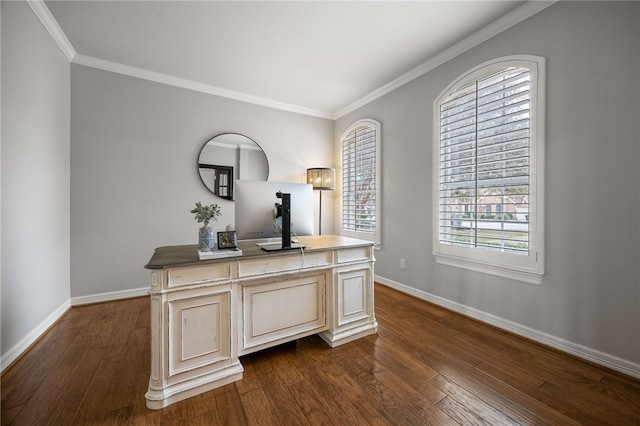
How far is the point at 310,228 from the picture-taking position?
6.89 ft

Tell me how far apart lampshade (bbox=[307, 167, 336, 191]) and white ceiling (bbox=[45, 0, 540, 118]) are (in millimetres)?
1226

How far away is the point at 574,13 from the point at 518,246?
71.5 inches

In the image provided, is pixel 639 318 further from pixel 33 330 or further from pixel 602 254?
pixel 33 330

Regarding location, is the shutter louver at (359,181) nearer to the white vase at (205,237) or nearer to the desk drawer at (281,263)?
the desk drawer at (281,263)

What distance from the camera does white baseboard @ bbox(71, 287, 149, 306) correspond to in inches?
112

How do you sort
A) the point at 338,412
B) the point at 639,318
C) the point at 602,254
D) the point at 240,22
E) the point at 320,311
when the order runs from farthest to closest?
the point at 240,22 → the point at 320,311 → the point at 602,254 → the point at 639,318 → the point at 338,412

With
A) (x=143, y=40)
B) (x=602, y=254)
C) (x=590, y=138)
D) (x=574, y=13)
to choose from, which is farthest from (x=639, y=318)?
A: (x=143, y=40)

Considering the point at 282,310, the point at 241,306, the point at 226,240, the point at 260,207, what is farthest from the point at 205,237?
the point at 282,310

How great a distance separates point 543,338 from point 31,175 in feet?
14.4

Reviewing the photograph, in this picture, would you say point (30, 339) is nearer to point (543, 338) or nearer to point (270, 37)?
point (270, 37)

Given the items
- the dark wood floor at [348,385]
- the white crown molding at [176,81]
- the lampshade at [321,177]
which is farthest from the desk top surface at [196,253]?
the white crown molding at [176,81]

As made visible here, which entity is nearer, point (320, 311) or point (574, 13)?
point (574, 13)

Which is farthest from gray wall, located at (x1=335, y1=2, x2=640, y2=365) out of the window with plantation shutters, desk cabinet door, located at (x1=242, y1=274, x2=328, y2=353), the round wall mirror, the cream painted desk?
the round wall mirror

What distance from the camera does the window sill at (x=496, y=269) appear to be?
213 cm
